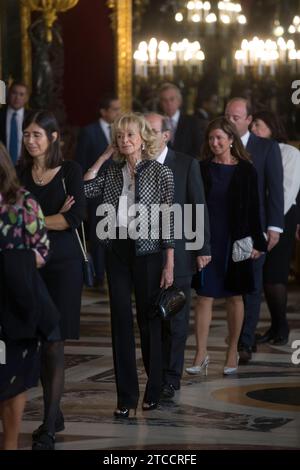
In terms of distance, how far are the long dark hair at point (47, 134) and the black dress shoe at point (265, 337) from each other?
4.07 meters

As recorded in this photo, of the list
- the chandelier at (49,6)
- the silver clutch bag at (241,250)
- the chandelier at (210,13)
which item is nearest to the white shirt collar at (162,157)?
the silver clutch bag at (241,250)

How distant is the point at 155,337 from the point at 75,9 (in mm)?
10608

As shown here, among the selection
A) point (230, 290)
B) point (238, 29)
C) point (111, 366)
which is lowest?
point (111, 366)

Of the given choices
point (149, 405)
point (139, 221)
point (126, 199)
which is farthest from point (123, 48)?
point (149, 405)

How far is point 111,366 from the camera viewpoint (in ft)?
30.3

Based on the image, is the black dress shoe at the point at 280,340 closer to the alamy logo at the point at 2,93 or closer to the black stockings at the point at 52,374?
the black stockings at the point at 52,374

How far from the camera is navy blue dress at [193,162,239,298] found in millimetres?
8914

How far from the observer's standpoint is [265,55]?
18.7m

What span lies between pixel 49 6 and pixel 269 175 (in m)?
7.15

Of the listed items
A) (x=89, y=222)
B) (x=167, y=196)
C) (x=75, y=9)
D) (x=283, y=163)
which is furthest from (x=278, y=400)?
(x=75, y=9)

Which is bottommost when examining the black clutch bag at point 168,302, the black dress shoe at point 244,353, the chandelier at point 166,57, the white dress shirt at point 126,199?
the black dress shoe at point 244,353

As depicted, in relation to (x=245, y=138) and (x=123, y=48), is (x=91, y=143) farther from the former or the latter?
(x=245, y=138)

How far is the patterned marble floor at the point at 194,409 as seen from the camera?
21.8 ft
